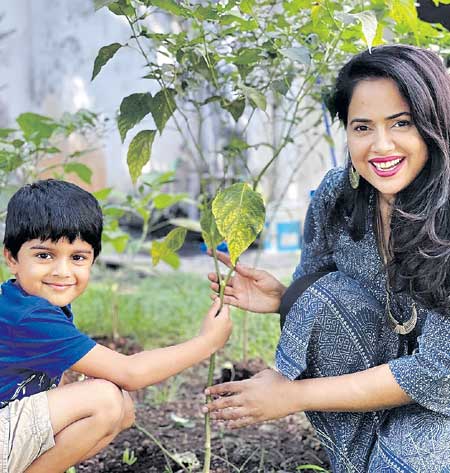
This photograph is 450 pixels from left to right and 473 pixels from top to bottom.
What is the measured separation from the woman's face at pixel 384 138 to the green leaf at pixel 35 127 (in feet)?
2.40

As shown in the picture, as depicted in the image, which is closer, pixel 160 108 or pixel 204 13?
pixel 204 13

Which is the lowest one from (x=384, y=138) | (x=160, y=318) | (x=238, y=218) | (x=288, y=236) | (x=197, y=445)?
(x=288, y=236)

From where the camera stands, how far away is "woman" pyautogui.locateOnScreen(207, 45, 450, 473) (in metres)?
1.47

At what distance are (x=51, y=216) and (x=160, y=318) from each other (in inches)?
72.4

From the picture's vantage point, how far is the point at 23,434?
1.45 m

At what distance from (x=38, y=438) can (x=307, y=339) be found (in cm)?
52

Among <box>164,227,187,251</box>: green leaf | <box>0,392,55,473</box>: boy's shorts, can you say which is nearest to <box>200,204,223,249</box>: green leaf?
<box>164,227,187,251</box>: green leaf

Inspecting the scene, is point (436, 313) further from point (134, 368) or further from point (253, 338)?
point (253, 338)

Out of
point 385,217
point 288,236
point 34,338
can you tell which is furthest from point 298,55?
point 288,236

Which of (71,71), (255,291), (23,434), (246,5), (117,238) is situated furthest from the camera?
(71,71)

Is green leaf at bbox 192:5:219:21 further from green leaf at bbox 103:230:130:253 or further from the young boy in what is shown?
green leaf at bbox 103:230:130:253

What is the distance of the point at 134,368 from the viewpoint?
1489mm

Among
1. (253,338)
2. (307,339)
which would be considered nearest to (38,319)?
(307,339)

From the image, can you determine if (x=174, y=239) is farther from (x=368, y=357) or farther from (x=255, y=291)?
(x=368, y=357)
